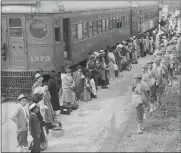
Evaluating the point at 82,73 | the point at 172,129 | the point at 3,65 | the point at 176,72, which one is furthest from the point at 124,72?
the point at 172,129

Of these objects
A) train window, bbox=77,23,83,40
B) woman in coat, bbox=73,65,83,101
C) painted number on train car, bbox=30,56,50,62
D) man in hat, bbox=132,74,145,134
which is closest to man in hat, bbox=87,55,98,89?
woman in coat, bbox=73,65,83,101

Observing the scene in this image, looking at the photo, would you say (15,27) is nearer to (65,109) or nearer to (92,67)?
(92,67)

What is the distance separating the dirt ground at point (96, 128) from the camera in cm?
869

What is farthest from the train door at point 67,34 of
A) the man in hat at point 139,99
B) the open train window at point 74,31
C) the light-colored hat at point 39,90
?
the man in hat at point 139,99

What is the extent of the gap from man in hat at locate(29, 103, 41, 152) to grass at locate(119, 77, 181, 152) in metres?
1.80

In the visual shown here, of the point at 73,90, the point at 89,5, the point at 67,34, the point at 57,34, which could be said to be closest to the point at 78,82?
→ the point at 73,90

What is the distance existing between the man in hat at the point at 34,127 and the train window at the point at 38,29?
478cm

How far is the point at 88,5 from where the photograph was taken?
1645cm

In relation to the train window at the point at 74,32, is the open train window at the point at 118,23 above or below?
above

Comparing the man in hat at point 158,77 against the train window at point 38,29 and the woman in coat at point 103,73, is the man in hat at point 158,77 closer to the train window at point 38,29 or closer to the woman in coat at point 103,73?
the woman in coat at point 103,73

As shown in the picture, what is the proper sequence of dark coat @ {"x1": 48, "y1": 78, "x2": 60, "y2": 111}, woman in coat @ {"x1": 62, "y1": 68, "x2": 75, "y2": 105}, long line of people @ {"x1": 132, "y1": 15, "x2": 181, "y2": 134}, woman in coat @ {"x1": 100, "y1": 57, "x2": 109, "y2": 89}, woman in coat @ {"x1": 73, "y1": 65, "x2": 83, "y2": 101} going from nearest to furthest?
long line of people @ {"x1": 132, "y1": 15, "x2": 181, "y2": 134} → dark coat @ {"x1": 48, "y1": 78, "x2": 60, "y2": 111} → woman in coat @ {"x1": 62, "y1": 68, "x2": 75, "y2": 105} → woman in coat @ {"x1": 73, "y1": 65, "x2": 83, "y2": 101} → woman in coat @ {"x1": 100, "y1": 57, "x2": 109, "y2": 89}

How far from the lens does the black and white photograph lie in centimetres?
865

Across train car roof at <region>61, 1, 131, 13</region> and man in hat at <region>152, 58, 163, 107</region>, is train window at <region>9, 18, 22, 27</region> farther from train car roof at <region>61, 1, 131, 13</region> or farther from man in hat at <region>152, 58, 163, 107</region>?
man in hat at <region>152, 58, 163, 107</region>

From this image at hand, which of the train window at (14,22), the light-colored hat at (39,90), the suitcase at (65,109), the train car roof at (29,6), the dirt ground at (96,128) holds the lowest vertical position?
the dirt ground at (96,128)
